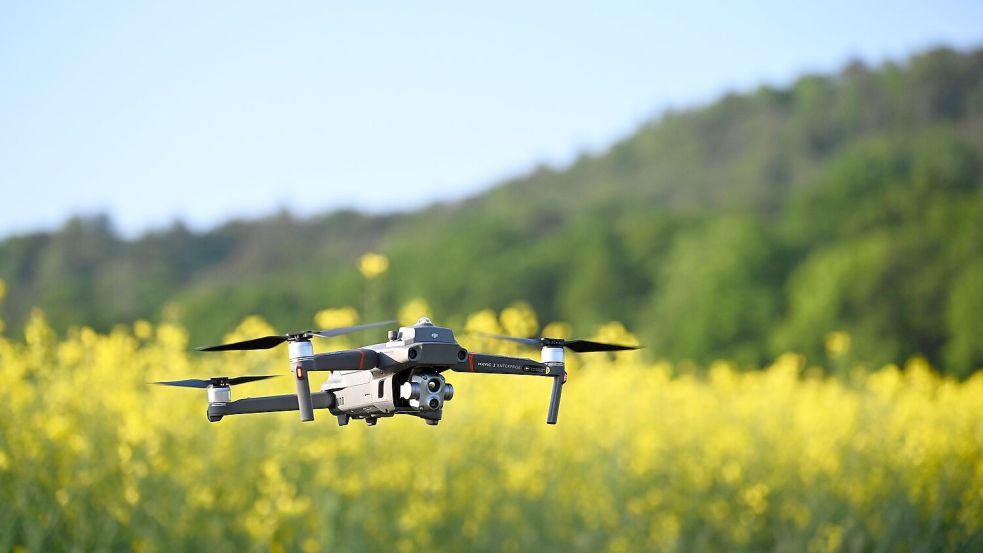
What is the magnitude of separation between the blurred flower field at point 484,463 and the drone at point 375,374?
277cm

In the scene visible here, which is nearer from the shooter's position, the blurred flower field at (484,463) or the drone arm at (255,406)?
the drone arm at (255,406)

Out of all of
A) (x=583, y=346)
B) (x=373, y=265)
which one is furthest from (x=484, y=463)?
(x=583, y=346)

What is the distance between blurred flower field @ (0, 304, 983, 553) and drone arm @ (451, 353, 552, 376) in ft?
8.83

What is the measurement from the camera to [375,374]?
1.22 metres

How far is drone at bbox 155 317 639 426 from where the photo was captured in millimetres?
1190

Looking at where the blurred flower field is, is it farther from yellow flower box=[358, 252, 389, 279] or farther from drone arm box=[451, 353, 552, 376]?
drone arm box=[451, 353, 552, 376]

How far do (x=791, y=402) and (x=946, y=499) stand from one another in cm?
231

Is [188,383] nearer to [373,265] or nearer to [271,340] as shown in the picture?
[271,340]

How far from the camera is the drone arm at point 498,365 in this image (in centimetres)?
124

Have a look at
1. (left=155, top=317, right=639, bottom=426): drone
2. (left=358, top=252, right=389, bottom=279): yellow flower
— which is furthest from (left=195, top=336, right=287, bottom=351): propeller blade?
(left=358, top=252, right=389, bottom=279): yellow flower

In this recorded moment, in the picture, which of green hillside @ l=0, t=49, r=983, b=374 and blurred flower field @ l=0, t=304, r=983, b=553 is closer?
blurred flower field @ l=0, t=304, r=983, b=553

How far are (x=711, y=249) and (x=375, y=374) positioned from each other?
46423 mm

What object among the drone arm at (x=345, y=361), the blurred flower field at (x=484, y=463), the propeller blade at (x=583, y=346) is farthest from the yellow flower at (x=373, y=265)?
the blurred flower field at (x=484, y=463)

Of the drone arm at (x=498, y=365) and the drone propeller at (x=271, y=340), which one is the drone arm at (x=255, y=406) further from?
the drone arm at (x=498, y=365)
